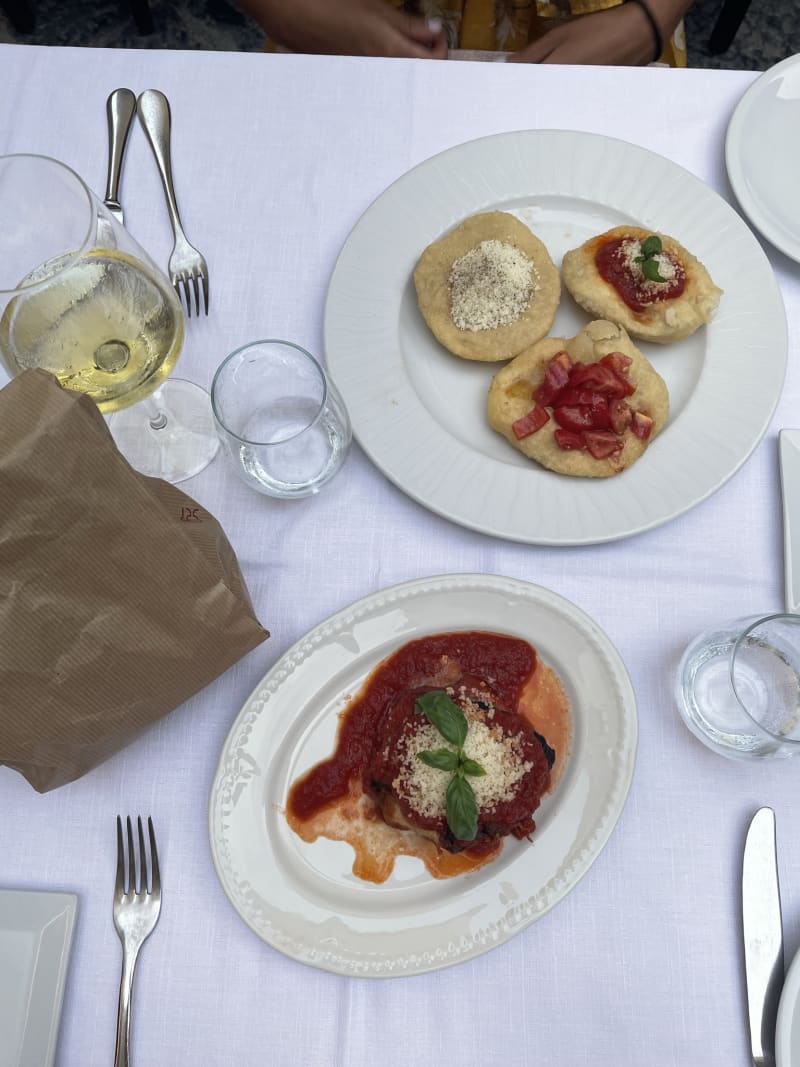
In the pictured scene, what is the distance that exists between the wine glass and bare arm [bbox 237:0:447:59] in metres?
0.96

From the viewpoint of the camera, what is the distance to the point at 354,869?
108 cm

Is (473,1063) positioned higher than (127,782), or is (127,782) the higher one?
(127,782)

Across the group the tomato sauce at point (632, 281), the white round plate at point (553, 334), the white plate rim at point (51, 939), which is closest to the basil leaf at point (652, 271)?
the tomato sauce at point (632, 281)

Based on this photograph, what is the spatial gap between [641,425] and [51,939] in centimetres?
103

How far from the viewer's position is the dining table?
1035mm

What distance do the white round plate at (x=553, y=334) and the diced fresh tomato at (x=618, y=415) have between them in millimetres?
63

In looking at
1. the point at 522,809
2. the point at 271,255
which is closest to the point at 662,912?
the point at 522,809

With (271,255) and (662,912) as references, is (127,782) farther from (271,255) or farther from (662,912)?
(271,255)

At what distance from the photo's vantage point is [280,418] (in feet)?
4.11

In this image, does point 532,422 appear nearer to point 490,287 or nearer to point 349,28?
point 490,287

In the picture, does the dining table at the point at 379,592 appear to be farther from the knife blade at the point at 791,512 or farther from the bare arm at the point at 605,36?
the bare arm at the point at 605,36

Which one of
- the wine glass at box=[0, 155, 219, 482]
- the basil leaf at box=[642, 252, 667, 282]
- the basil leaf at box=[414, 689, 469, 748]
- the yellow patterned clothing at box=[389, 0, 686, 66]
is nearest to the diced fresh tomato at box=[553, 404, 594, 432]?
the basil leaf at box=[642, 252, 667, 282]

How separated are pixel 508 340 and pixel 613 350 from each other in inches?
6.4

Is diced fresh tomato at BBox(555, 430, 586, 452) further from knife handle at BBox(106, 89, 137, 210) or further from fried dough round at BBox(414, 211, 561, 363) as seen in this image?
knife handle at BBox(106, 89, 137, 210)
